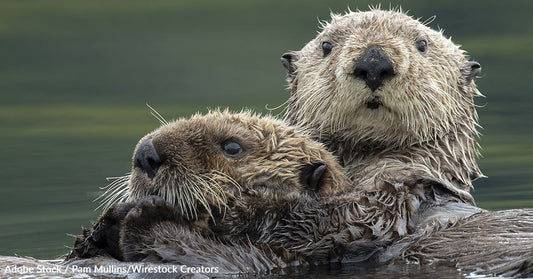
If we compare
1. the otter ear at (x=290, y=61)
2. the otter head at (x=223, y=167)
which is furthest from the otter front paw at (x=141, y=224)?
the otter ear at (x=290, y=61)

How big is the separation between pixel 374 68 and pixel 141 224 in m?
1.89

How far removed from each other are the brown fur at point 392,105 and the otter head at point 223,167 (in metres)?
0.50

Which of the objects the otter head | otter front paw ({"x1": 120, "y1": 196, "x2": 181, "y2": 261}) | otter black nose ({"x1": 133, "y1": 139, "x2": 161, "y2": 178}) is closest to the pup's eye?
the otter head

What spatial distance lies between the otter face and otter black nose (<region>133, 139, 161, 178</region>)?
1.50 meters

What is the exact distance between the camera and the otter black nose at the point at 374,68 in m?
6.20

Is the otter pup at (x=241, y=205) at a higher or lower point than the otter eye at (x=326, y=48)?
lower

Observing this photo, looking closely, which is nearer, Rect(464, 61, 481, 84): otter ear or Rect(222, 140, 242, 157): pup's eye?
Rect(222, 140, 242, 157): pup's eye

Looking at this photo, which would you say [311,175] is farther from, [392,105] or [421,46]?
[421,46]

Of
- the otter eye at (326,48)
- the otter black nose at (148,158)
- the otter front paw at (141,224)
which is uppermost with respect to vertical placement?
the otter eye at (326,48)

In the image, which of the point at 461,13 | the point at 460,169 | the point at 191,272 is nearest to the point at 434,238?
the point at 460,169

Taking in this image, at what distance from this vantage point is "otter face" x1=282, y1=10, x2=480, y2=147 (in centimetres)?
633

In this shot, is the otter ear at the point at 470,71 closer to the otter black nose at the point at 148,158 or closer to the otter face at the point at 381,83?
the otter face at the point at 381,83

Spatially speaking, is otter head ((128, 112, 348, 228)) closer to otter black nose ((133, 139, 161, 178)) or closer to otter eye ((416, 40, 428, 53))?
otter black nose ((133, 139, 161, 178))

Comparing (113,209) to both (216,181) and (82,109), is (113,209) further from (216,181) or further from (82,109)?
(82,109)
